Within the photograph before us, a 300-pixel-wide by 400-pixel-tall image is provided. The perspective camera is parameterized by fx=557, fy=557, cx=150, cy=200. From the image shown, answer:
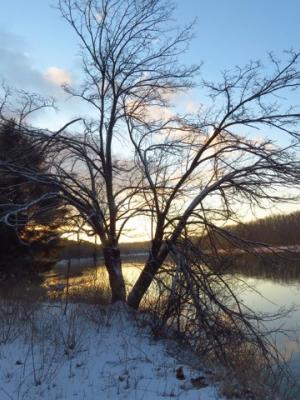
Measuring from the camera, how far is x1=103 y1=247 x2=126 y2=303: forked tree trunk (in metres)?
13.7

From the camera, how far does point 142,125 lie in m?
14.4

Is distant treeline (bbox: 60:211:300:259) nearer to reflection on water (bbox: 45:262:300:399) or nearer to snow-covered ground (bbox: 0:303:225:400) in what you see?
reflection on water (bbox: 45:262:300:399)

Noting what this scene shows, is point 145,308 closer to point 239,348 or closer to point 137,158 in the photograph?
point 239,348

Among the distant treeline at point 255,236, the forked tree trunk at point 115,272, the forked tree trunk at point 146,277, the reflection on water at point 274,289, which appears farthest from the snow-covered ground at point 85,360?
the reflection on water at point 274,289

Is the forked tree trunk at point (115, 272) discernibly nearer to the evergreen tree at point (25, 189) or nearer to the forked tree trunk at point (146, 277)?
the forked tree trunk at point (146, 277)

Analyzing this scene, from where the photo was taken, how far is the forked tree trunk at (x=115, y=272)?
539 inches

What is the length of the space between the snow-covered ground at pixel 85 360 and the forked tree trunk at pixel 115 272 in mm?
1104

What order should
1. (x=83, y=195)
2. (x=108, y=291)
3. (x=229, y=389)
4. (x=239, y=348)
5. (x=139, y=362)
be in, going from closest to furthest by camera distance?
(x=229, y=389) → (x=139, y=362) → (x=239, y=348) → (x=83, y=195) → (x=108, y=291)

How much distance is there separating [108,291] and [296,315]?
23.2ft

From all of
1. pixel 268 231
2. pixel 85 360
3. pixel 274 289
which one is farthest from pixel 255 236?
pixel 274 289

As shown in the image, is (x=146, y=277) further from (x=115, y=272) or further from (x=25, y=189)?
(x=25, y=189)

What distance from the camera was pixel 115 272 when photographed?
13.8 metres

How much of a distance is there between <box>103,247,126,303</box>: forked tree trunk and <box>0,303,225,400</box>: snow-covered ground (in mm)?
1104

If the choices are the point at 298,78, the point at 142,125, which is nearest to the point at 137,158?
the point at 142,125
